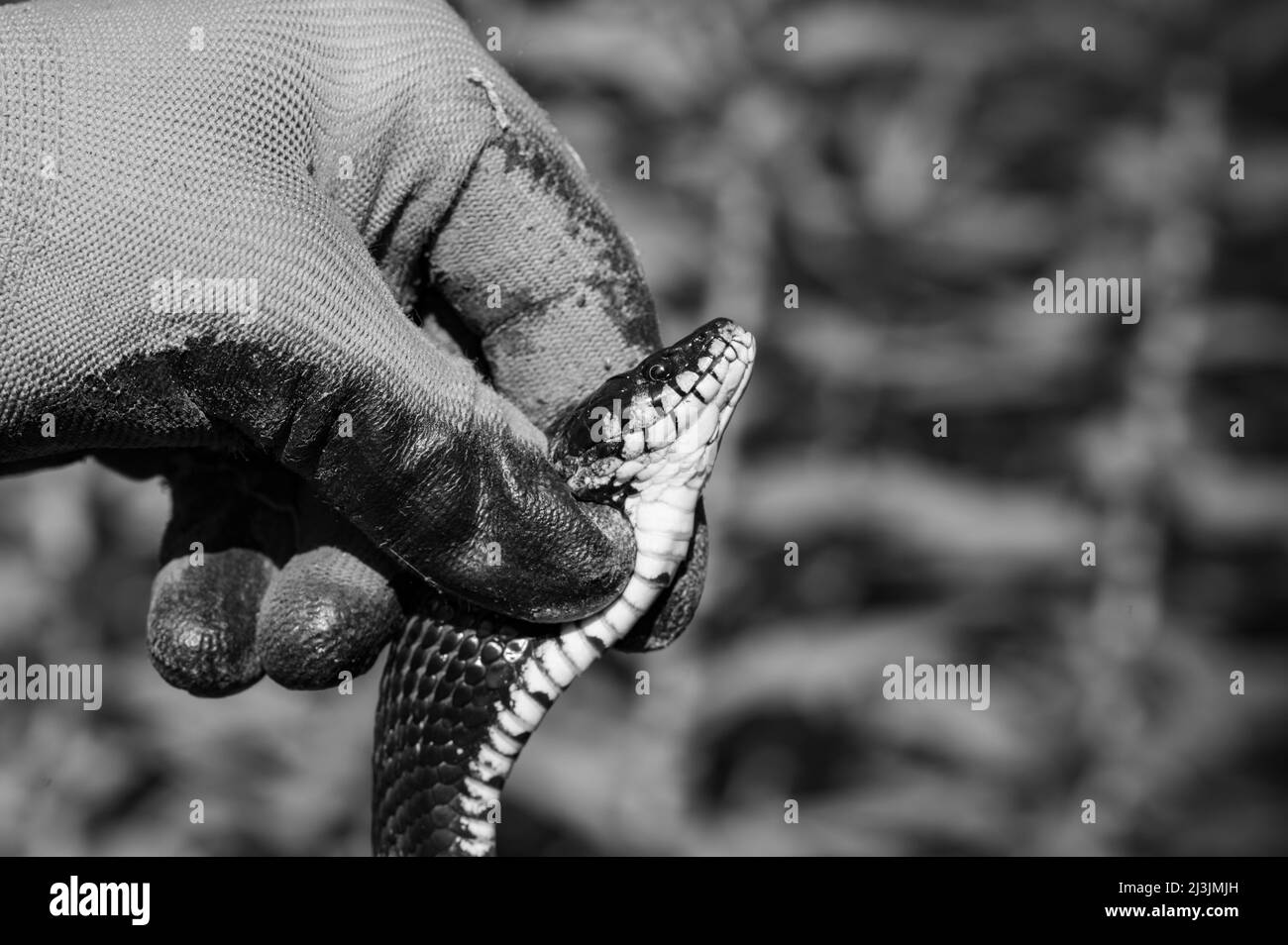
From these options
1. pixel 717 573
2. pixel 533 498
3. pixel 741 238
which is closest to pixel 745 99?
pixel 741 238

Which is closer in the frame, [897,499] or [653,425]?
[653,425]

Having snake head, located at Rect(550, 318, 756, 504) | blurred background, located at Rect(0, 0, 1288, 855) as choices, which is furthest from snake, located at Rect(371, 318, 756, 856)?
blurred background, located at Rect(0, 0, 1288, 855)

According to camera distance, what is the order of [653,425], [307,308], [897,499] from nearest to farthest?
1. [307,308]
2. [653,425]
3. [897,499]

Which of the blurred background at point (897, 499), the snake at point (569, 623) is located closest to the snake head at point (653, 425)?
the snake at point (569, 623)

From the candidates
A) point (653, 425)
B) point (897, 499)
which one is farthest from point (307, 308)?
point (897, 499)

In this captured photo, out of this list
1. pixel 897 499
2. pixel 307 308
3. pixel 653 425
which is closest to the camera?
pixel 307 308

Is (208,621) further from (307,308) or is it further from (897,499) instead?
(897,499)

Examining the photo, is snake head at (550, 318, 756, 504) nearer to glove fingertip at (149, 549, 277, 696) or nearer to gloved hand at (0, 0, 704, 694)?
gloved hand at (0, 0, 704, 694)
